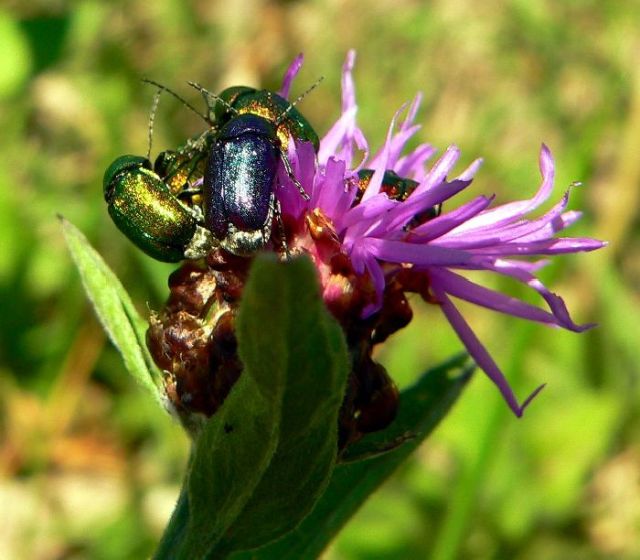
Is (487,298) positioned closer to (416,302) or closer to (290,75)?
(290,75)

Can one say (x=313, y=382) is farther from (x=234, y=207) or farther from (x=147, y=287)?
(x=147, y=287)

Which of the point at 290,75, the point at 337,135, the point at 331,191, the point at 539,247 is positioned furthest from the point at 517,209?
the point at 290,75

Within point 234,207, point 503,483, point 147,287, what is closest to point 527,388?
point 503,483

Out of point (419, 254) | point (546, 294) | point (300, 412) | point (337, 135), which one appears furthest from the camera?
point (337, 135)

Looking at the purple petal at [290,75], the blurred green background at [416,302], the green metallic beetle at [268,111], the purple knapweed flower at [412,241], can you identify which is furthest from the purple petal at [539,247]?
the blurred green background at [416,302]

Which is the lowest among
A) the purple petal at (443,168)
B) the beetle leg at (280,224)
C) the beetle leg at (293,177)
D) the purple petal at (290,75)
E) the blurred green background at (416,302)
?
the blurred green background at (416,302)

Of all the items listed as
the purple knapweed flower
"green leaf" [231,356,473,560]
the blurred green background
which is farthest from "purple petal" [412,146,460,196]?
the blurred green background

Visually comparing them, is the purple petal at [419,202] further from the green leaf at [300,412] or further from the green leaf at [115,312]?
the green leaf at [115,312]
